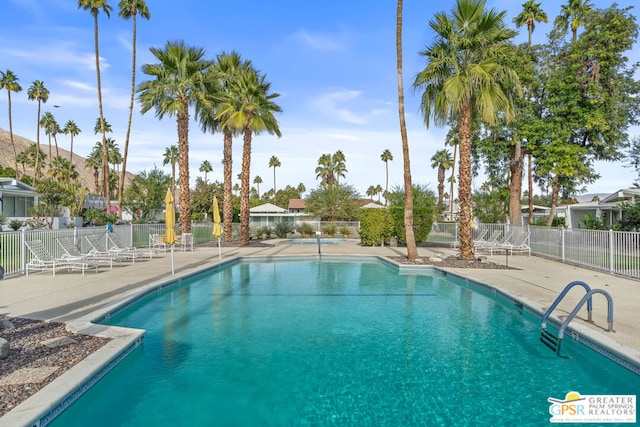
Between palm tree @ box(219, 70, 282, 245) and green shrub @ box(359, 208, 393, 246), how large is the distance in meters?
6.65

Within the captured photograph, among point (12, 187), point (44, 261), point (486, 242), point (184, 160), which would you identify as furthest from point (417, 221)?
point (12, 187)

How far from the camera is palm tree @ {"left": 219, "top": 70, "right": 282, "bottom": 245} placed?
20562 mm

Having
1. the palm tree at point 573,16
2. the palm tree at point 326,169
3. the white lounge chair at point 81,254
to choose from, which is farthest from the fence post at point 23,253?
the palm tree at point 326,169

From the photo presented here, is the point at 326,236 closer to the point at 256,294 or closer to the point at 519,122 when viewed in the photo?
the point at 519,122

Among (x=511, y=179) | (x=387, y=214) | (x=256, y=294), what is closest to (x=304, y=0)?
(x=387, y=214)

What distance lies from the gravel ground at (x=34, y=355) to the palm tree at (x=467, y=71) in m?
12.1

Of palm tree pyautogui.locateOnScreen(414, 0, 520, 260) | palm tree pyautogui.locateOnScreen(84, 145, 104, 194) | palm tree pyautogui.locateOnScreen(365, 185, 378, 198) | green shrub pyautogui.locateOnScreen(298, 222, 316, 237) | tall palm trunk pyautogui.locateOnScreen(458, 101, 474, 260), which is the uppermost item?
palm tree pyautogui.locateOnScreen(84, 145, 104, 194)

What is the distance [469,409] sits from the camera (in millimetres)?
4148

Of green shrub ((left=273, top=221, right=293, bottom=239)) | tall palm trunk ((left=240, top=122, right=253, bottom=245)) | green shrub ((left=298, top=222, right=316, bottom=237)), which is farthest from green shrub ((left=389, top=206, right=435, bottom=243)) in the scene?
green shrub ((left=273, top=221, right=293, bottom=239))

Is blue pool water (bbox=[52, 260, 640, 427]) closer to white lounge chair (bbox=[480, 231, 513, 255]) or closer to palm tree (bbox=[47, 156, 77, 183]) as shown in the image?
white lounge chair (bbox=[480, 231, 513, 255])

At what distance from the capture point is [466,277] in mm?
11195

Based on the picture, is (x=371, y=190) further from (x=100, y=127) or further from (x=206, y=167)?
(x=100, y=127)

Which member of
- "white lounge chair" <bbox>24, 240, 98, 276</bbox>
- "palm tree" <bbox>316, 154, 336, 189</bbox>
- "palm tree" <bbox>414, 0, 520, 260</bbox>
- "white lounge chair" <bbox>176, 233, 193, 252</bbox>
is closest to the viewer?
"white lounge chair" <bbox>24, 240, 98, 276</bbox>

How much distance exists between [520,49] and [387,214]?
1270 cm
